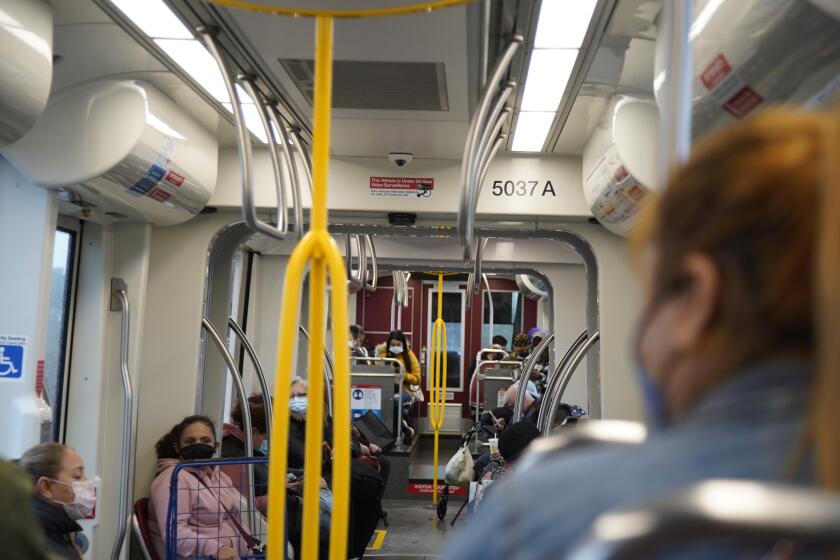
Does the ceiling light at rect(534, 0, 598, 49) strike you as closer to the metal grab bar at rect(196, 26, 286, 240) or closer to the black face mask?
the metal grab bar at rect(196, 26, 286, 240)

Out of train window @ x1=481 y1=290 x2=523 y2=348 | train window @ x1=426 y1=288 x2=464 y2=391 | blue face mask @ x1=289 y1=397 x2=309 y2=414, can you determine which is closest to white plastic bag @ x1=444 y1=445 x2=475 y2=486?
blue face mask @ x1=289 y1=397 x2=309 y2=414

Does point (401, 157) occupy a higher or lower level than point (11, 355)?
higher

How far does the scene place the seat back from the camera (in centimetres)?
480

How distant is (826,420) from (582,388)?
31.0 ft

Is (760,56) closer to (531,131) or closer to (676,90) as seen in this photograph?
(676,90)

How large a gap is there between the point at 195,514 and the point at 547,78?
3.02 metres

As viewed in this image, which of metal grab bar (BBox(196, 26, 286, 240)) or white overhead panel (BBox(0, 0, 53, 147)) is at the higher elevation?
white overhead panel (BBox(0, 0, 53, 147))

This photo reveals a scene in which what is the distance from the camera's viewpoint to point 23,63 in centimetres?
282

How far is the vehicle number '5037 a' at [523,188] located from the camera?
506 cm

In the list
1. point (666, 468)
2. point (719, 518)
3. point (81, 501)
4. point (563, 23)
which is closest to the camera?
point (719, 518)

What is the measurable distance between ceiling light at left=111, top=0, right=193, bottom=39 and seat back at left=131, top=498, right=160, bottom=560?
282cm

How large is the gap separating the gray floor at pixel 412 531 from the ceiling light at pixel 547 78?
169 inches

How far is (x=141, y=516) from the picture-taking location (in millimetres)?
4895

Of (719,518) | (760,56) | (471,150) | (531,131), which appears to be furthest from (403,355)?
(719,518)
